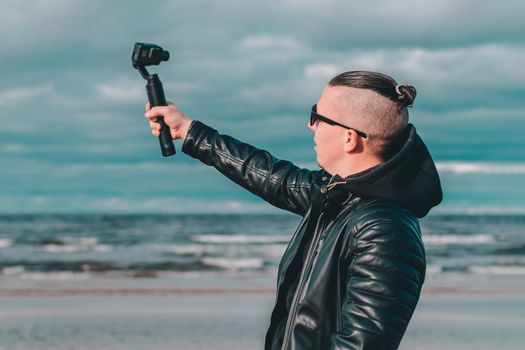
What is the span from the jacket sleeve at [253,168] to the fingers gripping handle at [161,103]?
284mm

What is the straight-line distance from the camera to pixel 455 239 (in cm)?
3403

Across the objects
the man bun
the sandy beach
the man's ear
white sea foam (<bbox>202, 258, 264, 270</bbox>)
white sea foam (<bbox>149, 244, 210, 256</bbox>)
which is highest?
the man bun

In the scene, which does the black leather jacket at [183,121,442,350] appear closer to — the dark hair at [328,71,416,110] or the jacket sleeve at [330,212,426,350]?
the jacket sleeve at [330,212,426,350]

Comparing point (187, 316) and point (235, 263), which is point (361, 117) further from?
point (235, 263)

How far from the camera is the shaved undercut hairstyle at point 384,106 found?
244 cm

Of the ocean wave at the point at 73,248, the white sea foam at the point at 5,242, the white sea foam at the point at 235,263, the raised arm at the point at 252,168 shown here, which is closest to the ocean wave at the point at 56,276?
the white sea foam at the point at 235,263

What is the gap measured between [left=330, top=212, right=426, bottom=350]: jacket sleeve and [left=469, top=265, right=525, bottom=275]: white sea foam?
17840 millimetres

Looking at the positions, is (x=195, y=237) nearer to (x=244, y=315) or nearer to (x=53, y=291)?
(x=53, y=291)

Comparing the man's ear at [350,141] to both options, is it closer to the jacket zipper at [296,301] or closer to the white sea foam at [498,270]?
the jacket zipper at [296,301]

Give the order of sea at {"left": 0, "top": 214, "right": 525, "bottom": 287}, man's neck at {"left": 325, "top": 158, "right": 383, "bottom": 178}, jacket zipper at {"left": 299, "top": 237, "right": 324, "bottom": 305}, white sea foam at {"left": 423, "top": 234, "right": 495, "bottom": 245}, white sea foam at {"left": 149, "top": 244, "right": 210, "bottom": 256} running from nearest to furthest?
jacket zipper at {"left": 299, "top": 237, "right": 324, "bottom": 305} < man's neck at {"left": 325, "top": 158, "right": 383, "bottom": 178} < sea at {"left": 0, "top": 214, "right": 525, "bottom": 287} < white sea foam at {"left": 149, "top": 244, "right": 210, "bottom": 256} < white sea foam at {"left": 423, "top": 234, "right": 495, "bottom": 245}

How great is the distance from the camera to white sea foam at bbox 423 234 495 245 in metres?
31.8

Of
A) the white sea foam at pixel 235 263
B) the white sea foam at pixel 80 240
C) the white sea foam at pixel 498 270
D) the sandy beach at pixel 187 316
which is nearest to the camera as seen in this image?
the sandy beach at pixel 187 316

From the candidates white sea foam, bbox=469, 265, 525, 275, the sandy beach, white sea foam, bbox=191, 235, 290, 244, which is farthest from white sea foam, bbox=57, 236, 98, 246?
the sandy beach

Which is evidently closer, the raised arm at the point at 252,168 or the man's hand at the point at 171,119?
the man's hand at the point at 171,119
